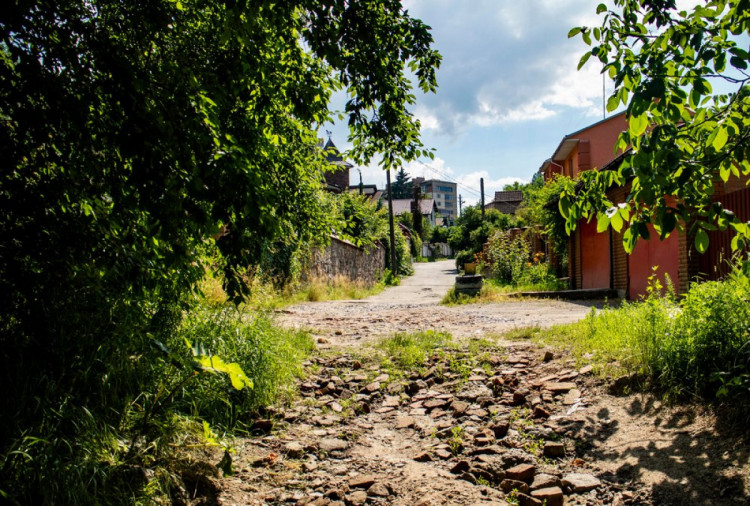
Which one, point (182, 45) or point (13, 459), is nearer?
point (13, 459)

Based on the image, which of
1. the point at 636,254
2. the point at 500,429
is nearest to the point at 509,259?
the point at 636,254

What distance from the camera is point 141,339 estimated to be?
3.38 meters

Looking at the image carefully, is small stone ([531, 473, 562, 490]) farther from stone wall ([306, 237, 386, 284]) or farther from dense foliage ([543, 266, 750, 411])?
stone wall ([306, 237, 386, 284])

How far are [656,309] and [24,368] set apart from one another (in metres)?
4.87

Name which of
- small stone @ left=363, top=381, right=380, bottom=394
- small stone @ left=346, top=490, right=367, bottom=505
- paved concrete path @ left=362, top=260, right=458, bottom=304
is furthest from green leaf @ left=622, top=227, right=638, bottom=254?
paved concrete path @ left=362, top=260, right=458, bottom=304

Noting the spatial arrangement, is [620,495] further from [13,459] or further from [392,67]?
[392,67]

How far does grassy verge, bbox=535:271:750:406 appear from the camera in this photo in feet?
10.3

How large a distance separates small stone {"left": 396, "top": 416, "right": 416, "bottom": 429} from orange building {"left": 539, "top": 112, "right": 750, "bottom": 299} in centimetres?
231

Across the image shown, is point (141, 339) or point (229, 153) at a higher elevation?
point (229, 153)

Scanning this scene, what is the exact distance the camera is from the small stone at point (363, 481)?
291 cm

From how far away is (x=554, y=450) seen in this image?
3.17 m

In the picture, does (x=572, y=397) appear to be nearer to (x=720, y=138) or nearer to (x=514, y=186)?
(x=720, y=138)

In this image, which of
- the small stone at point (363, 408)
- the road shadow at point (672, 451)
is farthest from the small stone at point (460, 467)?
the small stone at point (363, 408)

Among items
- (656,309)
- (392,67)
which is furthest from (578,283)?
(392,67)
